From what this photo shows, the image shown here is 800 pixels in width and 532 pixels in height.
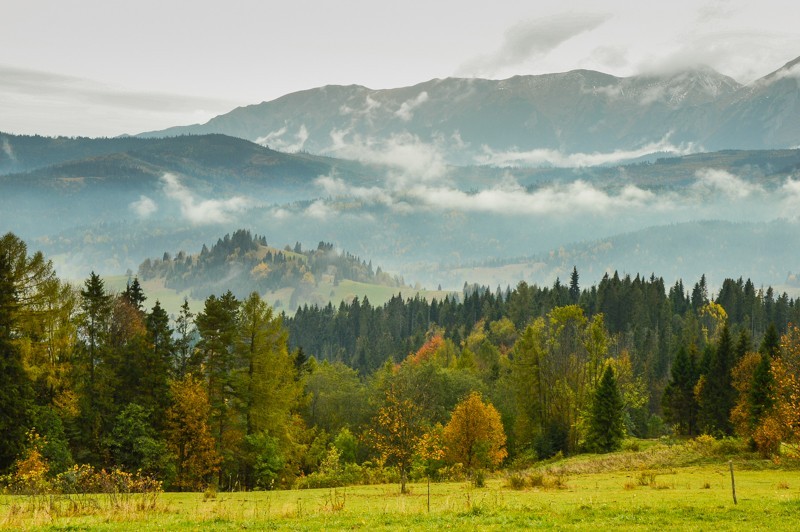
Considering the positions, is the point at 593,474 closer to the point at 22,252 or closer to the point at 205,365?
the point at 205,365

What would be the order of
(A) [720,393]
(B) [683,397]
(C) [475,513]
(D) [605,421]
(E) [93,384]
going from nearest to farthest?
(C) [475,513] < (E) [93,384] < (D) [605,421] < (A) [720,393] < (B) [683,397]

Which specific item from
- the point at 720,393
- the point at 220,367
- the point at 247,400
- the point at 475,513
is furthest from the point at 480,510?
the point at 720,393

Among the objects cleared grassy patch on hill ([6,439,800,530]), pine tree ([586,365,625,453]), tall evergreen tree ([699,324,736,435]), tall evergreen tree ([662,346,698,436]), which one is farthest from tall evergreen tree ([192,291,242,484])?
tall evergreen tree ([662,346,698,436])

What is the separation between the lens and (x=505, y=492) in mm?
37562

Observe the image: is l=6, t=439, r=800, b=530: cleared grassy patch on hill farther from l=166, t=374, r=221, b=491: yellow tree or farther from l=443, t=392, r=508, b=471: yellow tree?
l=443, t=392, r=508, b=471: yellow tree

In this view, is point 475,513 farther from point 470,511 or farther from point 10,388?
point 10,388

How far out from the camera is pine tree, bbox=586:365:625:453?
70.8 metres

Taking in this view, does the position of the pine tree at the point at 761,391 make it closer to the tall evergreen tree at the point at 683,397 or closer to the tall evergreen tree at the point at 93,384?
the tall evergreen tree at the point at 683,397

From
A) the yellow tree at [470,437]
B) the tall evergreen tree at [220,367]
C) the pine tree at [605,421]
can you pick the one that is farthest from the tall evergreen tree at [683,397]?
the tall evergreen tree at [220,367]

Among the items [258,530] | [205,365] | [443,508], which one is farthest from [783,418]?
[205,365]

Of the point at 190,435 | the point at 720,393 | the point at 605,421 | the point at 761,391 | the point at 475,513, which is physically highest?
the point at 475,513

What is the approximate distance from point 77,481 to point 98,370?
→ 51.2 feet

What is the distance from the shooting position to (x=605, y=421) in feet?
233

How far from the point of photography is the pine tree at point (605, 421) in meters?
70.8
